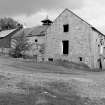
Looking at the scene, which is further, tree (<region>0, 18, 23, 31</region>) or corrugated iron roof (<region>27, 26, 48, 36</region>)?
tree (<region>0, 18, 23, 31</region>)

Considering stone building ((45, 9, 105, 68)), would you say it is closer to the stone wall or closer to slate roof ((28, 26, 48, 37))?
the stone wall

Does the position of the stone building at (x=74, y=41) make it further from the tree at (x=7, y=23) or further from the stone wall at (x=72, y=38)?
the tree at (x=7, y=23)

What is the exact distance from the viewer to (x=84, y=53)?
26.4 metres

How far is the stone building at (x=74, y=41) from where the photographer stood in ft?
86.2

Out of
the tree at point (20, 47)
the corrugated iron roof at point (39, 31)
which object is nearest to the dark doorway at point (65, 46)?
the corrugated iron roof at point (39, 31)

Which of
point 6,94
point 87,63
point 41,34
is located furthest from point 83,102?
point 41,34

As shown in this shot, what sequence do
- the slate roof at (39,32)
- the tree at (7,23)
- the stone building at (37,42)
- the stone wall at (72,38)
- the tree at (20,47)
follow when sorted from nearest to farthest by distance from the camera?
1. the stone wall at (72,38)
2. the tree at (20,47)
3. the stone building at (37,42)
4. the slate roof at (39,32)
5. the tree at (7,23)

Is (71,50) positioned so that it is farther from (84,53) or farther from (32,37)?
(32,37)

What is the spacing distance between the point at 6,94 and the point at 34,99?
1.18m

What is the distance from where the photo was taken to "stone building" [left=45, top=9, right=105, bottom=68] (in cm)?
2628

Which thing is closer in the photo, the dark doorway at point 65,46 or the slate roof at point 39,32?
the dark doorway at point 65,46

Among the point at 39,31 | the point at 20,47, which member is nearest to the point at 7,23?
the point at 39,31

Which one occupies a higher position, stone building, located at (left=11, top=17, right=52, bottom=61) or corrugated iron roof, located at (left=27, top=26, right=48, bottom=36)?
corrugated iron roof, located at (left=27, top=26, right=48, bottom=36)

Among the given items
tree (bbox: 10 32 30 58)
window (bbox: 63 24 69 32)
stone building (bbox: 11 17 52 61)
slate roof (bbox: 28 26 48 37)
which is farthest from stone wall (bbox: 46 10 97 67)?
tree (bbox: 10 32 30 58)
